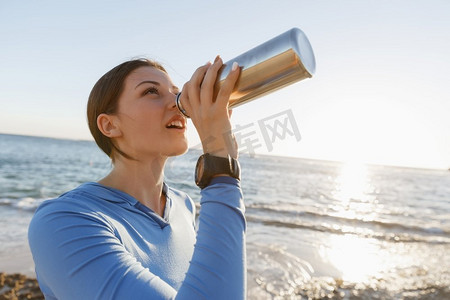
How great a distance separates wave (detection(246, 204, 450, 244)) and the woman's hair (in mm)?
8727

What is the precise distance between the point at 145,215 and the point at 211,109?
654 millimetres

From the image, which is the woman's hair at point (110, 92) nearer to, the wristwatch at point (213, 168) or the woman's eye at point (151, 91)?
the woman's eye at point (151, 91)

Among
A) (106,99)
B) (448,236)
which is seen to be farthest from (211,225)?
(448,236)

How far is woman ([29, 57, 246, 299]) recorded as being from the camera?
0.95 meters

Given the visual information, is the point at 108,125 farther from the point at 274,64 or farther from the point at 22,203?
the point at 22,203

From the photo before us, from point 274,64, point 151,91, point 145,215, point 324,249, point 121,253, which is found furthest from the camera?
point 324,249

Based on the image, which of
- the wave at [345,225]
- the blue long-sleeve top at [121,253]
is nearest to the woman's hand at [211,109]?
the blue long-sleeve top at [121,253]

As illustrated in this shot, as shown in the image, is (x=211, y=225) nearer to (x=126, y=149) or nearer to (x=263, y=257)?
(x=126, y=149)

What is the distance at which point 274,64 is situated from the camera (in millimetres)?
1189

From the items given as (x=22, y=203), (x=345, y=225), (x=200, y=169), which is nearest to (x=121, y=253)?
(x=200, y=169)

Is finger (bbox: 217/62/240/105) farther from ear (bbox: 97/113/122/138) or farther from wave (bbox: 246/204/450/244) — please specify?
wave (bbox: 246/204/450/244)

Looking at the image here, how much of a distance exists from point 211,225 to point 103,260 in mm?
334

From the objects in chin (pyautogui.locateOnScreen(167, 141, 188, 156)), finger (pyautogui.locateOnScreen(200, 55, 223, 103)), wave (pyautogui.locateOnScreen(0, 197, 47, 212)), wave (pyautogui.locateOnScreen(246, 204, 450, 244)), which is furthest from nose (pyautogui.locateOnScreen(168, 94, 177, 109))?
wave (pyautogui.locateOnScreen(0, 197, 47, 212))

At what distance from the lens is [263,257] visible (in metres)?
6.64
